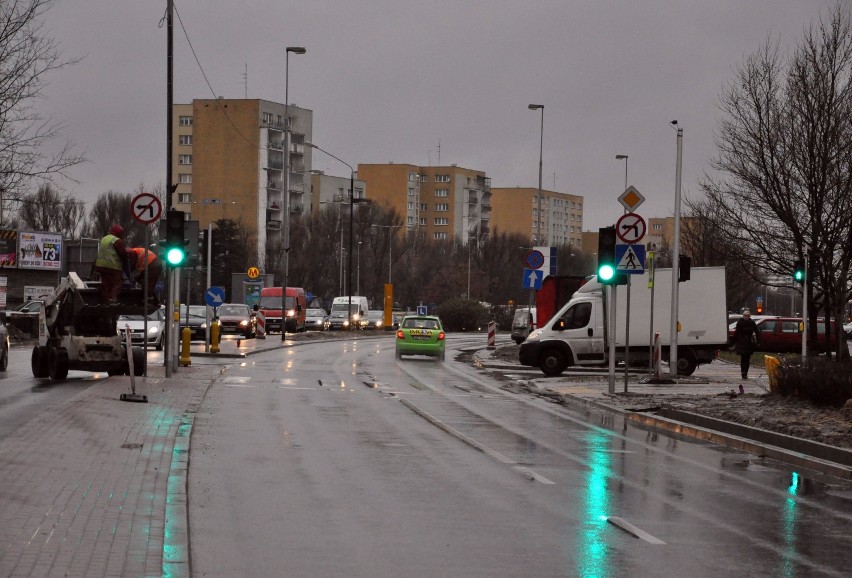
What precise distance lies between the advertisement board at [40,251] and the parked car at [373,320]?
21.6 meters

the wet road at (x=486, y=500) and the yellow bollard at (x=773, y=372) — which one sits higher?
the yellow bollard at (x=773, y=372)

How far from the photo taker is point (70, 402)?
Result: 1791cm

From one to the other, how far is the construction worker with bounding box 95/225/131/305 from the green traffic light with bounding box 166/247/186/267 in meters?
1.22

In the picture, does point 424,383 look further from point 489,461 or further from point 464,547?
point 464,547

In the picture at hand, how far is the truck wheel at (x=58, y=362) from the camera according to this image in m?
23.7

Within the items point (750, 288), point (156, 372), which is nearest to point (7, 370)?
point (156, 372)

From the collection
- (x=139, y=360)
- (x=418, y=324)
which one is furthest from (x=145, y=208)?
(x=418, y=324)

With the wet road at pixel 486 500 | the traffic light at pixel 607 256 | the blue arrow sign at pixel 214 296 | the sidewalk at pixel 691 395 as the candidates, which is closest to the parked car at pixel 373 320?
the sidewalk at pixel 691 395

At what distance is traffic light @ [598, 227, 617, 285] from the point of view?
24312mm

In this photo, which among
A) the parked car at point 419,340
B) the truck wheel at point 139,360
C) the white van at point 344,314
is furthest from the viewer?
the white van at point 344,314

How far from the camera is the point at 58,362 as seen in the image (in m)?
23.7

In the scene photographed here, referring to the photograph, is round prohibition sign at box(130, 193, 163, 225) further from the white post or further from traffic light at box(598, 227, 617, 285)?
the white post

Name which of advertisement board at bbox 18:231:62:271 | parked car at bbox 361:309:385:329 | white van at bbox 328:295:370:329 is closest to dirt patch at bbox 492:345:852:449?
advertisement board at bbox 18:231:62:271

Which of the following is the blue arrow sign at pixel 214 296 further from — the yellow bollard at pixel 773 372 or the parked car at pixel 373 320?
the parked car at pixel 373 320
